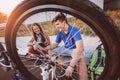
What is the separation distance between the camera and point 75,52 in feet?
4.40

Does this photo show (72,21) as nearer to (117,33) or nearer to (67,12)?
(67,12)

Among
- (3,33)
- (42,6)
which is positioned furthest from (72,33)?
(3,33)

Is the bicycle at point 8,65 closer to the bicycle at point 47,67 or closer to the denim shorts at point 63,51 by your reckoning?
the bicycle at point 47,67

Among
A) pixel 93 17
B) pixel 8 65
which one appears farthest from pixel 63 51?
pixel 8 65

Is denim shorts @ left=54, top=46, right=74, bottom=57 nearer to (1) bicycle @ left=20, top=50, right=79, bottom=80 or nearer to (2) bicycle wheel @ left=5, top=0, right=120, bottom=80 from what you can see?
(1) bicycle @ left=20, top=50, right=79, bottom=80

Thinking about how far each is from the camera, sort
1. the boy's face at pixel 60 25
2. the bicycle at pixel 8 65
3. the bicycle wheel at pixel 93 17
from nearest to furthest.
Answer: the bicycle wheel at pixel 93 17 < the boy's face at pixel 60 25 < the bicycle at pixel 8 65

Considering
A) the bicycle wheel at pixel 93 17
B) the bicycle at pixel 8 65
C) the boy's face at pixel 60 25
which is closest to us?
the bicycle wheel at pixel 93 17

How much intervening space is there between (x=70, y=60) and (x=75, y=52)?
0.07 metres

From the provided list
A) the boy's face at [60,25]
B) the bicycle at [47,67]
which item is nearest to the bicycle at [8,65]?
the bicycle at [47,67]

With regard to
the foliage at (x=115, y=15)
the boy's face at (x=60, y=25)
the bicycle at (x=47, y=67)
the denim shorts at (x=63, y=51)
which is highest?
the foliage at (x=115, y=15)

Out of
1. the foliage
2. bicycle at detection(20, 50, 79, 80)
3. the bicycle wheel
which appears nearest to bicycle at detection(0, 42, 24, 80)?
bicycle at detection(20, 50, 79, 80)

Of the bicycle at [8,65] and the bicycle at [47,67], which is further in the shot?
the bicycle at [8,65]

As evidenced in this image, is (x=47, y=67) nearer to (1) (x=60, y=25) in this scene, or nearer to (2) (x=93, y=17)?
(1) (x=60, y=25)

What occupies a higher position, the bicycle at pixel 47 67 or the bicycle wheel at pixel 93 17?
the bicycle wheel at pixel 93 17
